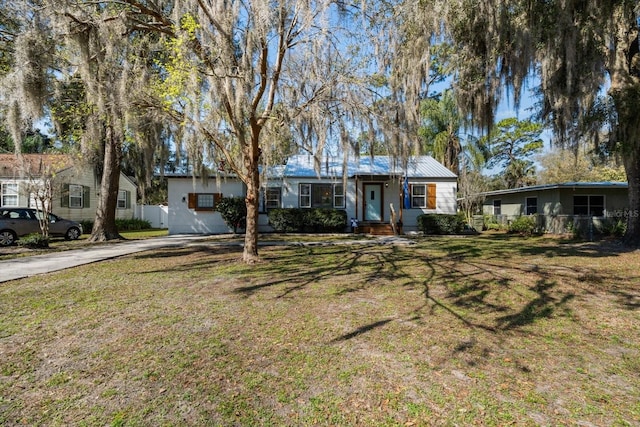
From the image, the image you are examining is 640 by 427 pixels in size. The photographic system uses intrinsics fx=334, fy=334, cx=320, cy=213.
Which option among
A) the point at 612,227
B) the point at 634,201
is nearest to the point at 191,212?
the point at 634,201

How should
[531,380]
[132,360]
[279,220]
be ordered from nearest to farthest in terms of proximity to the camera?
[531,380], [132,360], [279,220]

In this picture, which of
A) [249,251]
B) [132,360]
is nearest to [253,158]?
[249,251]

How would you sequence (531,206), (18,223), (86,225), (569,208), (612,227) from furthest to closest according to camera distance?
1. (86,225)
2. (531,206)
3. (569,208)
4. (612,227)
5. (18,223)

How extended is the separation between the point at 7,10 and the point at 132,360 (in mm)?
8395

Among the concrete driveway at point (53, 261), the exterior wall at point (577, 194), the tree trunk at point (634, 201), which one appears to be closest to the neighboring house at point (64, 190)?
the concrete driveway at point (53, 261)

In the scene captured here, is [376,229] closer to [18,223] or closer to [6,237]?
[18,223]

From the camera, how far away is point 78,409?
2.41m

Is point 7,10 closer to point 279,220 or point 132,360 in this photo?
point 132,360

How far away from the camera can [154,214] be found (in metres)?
26.5

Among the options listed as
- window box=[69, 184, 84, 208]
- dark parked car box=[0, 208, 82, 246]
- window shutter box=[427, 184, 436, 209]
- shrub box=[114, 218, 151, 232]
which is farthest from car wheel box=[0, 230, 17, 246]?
window shutter box=[427, 184, 436, 209]

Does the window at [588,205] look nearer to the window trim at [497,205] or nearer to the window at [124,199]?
the window trim at [497,205]

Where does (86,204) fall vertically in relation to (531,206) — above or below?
above

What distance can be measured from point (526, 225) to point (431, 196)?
16.7 feet

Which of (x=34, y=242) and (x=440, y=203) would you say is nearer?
(x=34, y=242)
